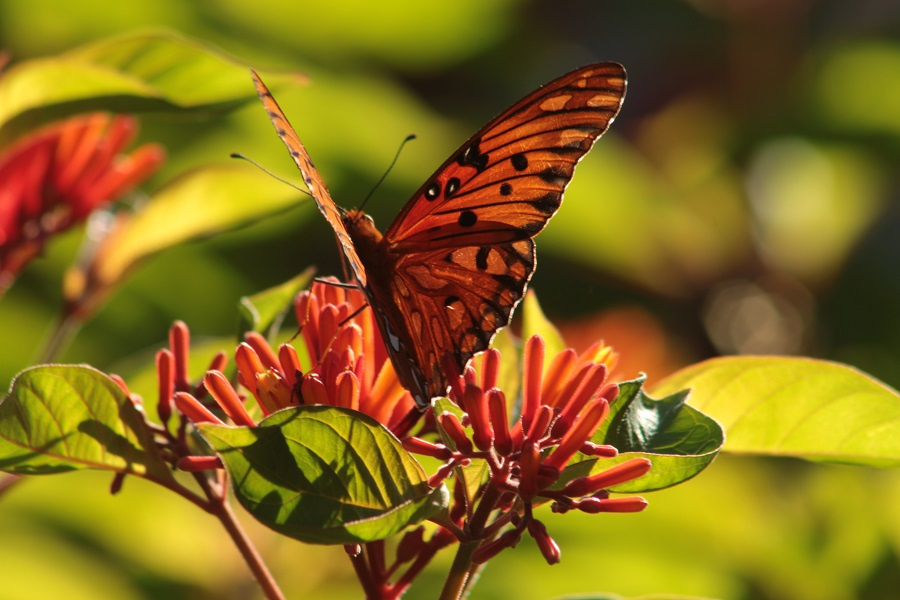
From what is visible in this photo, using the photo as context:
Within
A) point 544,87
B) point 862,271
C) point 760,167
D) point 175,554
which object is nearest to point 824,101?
point 760,167

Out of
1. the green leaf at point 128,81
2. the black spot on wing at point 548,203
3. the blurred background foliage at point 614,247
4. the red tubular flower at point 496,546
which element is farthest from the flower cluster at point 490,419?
the blurred background foliage at point 614,247

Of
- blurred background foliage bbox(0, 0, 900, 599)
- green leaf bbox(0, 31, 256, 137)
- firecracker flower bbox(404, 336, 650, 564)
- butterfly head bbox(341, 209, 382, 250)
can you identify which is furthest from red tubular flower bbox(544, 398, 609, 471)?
blurred background foliage bbox(0, 0, 900, 599)

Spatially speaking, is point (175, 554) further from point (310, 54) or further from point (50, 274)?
point (310, 54)

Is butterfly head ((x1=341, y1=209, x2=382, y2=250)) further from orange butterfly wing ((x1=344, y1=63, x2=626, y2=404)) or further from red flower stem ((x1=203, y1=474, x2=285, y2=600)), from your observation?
red flower stem ((x1=203, y1=474, x2=285, y2=600))

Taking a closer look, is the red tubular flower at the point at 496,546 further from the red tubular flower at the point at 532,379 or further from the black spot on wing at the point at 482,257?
the black spot on wing at the point at 482,257

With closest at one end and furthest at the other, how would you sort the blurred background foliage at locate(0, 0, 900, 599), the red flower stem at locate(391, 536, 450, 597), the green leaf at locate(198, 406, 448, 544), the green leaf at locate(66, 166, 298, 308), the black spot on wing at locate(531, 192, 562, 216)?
the green leaf at locate(198, 406, 448, 544) < the red flower stem at locate(391, 536, 450, 597) < the black spot on wing at locate(531, 192, 562, 216) < the green leaf at locate(66, 166, 298, 308) < the blurred background foliage at locate(0, 0, 900, 599)
